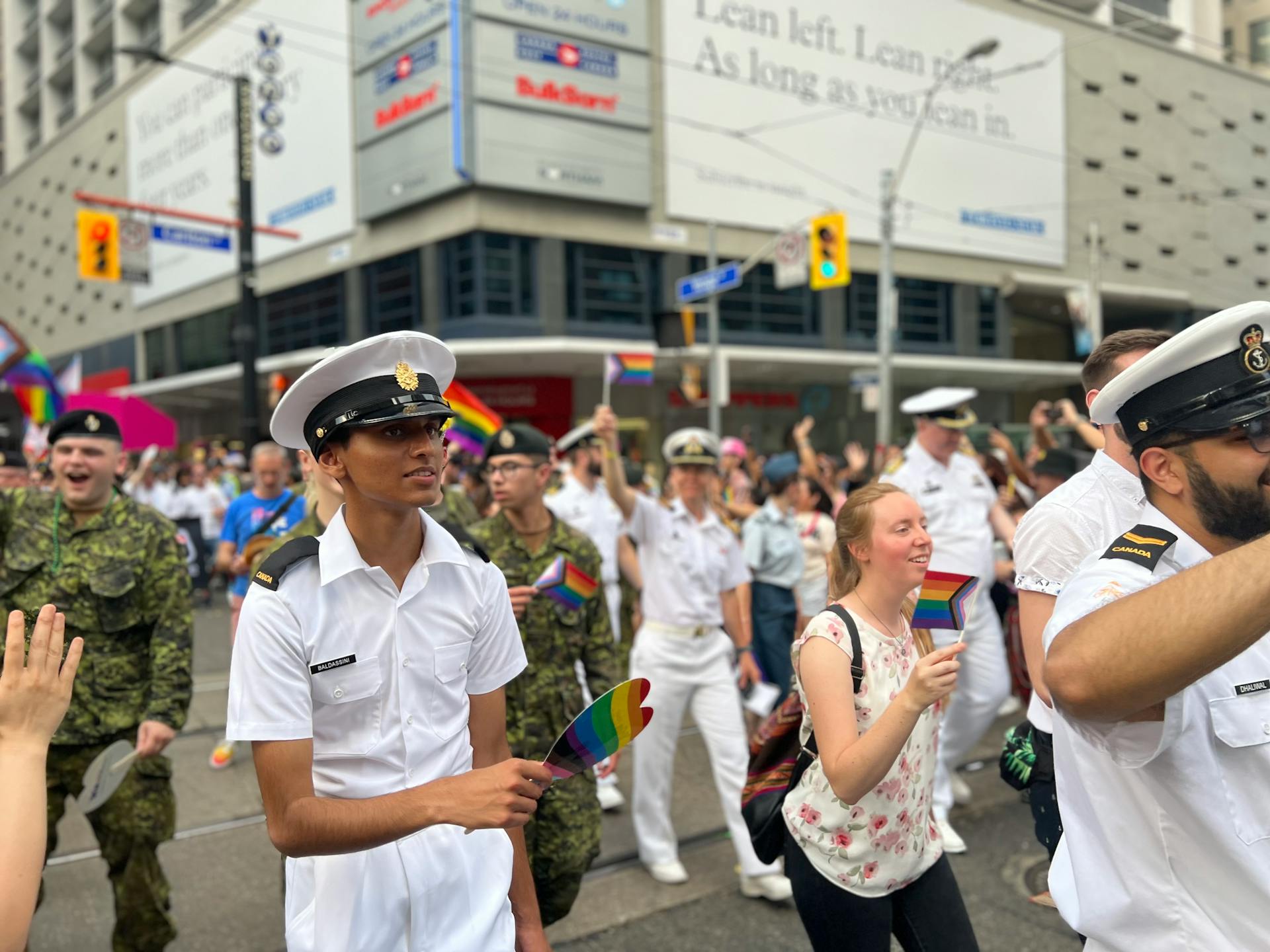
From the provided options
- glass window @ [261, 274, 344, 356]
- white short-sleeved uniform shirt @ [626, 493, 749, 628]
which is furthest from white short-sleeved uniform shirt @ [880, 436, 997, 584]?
glass window @ [261, 274, 344, 356]

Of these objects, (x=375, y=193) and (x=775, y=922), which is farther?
(x=375, y=193)

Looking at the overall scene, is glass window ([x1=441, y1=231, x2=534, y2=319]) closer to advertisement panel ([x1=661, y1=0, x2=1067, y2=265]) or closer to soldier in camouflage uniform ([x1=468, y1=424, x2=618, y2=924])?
advertisement panel ([x1=661, y1=0, x2=1067, y2=265])

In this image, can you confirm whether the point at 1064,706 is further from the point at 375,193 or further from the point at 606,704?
the point at 375,193

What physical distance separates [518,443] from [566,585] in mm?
700

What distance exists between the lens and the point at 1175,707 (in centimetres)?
144

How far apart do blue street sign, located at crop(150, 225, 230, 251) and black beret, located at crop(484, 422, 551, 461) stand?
37.9 feet

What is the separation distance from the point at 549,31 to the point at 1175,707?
23.9 metres

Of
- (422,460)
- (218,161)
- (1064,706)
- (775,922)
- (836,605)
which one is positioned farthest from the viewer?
(218,161)

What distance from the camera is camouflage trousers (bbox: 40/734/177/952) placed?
3.57 m

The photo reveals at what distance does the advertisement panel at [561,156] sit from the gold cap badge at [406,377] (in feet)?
69.6

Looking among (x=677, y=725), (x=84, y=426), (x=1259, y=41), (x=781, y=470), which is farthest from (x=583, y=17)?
(x=1259, y=41)

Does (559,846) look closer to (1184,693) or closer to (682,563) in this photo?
(682,563)

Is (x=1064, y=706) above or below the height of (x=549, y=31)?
below

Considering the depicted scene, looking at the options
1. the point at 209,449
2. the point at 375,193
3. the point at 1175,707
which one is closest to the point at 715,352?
the point at 375,193
